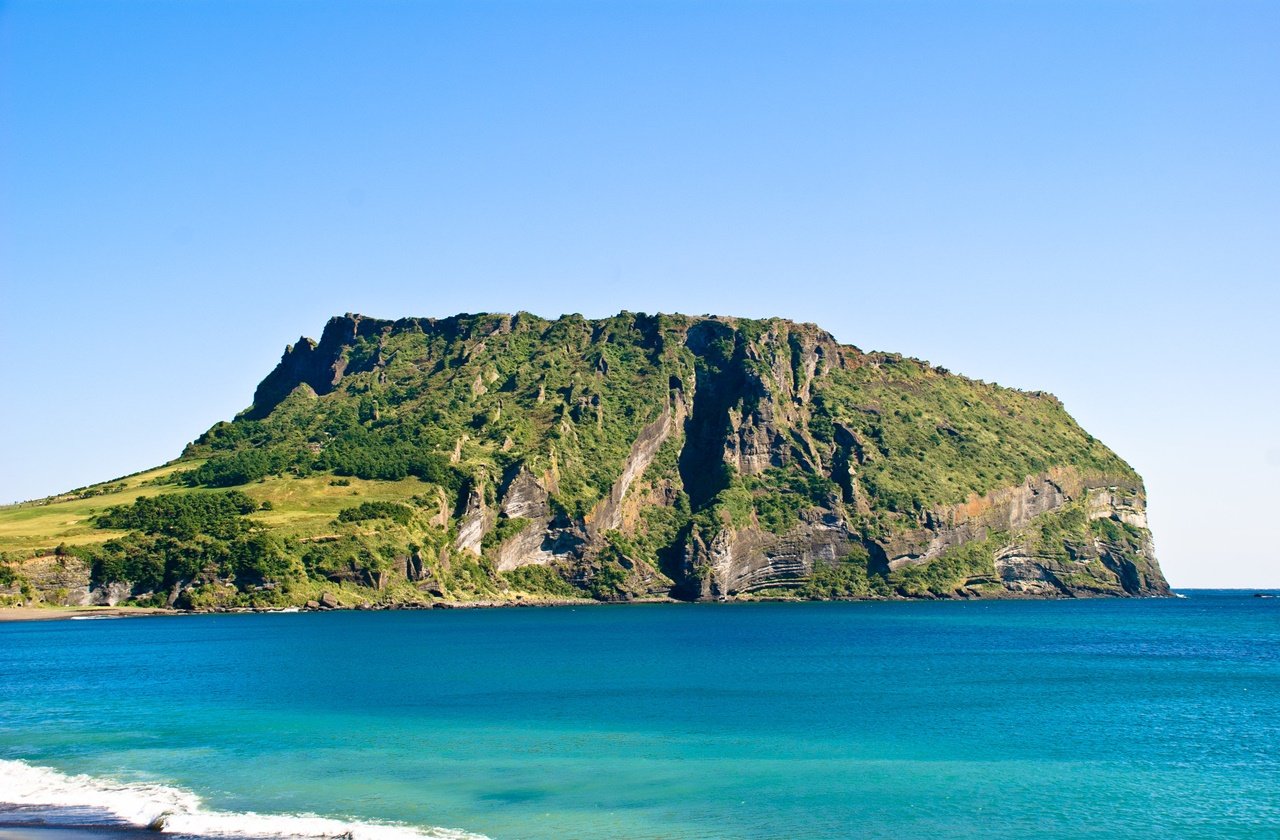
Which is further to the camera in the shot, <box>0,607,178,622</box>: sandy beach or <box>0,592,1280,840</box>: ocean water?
<box>0,607,178,622</box>: sandy beach

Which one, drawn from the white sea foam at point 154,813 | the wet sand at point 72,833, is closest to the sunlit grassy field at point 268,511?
the white sea foam at point 154,813

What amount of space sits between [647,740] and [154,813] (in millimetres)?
21332

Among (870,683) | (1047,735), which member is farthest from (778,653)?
(1047,735)

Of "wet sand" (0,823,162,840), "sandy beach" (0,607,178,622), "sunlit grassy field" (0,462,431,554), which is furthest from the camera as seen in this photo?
"sunlit grassy field" (0,462,431,554)

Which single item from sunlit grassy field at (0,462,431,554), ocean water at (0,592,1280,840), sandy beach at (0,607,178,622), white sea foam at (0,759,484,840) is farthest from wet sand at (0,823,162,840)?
sunlit grassy field at (0,462,431,554)

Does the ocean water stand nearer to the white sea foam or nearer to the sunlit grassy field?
the white sea foam

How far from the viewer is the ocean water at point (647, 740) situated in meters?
37.3

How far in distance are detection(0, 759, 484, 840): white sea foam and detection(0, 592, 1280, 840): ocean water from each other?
164 mm

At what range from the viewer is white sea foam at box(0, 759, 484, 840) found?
114 ft

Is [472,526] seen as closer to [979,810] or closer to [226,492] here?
[226,492]

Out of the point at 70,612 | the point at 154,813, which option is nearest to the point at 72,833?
the point at 154,813

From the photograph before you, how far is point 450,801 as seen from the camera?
129ft

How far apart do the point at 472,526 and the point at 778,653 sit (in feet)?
335

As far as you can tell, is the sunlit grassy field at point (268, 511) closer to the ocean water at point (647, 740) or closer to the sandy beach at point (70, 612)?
the sandy beach at point (70, 612)
